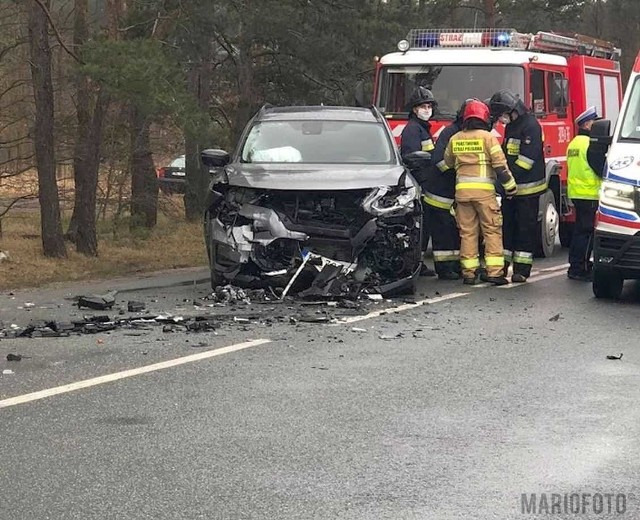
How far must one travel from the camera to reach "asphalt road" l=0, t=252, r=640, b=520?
4180 millimetres

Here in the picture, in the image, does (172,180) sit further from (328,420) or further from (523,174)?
(328,420)

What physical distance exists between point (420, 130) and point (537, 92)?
2225 mm

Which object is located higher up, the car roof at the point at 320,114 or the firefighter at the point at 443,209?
the car roof at the point at 320,114

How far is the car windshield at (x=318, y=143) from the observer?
1009cm

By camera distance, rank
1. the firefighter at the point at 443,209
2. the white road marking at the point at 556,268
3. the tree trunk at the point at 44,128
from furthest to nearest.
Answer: the tree trunk at the point at 44,128, the white road marking at the point at 556,268, the firefighter at the point at 443,209

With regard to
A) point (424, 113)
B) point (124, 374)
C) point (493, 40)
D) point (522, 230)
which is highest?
point (493, 40)

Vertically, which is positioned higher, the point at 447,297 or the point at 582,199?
the point at 582,199

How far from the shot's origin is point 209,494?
421cm

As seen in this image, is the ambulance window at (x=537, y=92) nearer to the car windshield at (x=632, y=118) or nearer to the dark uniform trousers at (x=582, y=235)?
the dark uniform trousers at (x=582, y=235)

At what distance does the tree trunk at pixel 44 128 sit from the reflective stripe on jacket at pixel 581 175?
23.2 feet

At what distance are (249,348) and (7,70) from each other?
408 inches

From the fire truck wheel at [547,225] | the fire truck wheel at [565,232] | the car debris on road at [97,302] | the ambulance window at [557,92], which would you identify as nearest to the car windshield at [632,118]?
the ambulance window at [557,92]

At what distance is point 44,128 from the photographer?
550 inches

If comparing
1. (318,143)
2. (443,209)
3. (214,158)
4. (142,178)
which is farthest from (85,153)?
(443,209)
